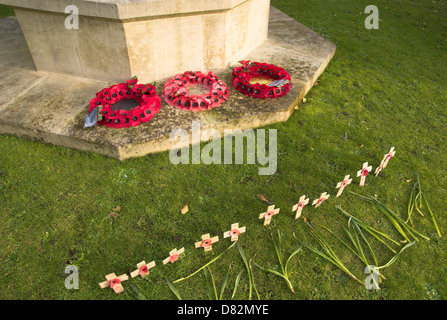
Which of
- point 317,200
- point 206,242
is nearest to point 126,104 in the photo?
point 206,242

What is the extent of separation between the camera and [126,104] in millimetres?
4297

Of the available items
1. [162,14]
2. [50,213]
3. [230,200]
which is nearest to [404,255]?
[230,200]

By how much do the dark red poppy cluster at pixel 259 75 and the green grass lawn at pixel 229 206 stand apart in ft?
1.53

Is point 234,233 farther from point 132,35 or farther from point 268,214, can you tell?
point 132,35

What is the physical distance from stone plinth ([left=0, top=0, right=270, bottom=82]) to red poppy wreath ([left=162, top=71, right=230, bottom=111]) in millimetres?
274

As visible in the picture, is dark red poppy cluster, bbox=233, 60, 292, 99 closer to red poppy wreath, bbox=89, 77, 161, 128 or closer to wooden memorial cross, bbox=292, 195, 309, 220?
red poppy wreath, bbox=89, 77, 161, 128

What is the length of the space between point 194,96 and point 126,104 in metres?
0.92

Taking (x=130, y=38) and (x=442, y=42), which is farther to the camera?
(x=442, y=42)

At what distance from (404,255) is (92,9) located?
439 cm

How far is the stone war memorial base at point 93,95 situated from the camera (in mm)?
3807

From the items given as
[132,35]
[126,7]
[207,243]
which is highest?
[126,7]

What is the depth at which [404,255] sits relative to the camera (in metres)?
2.96
